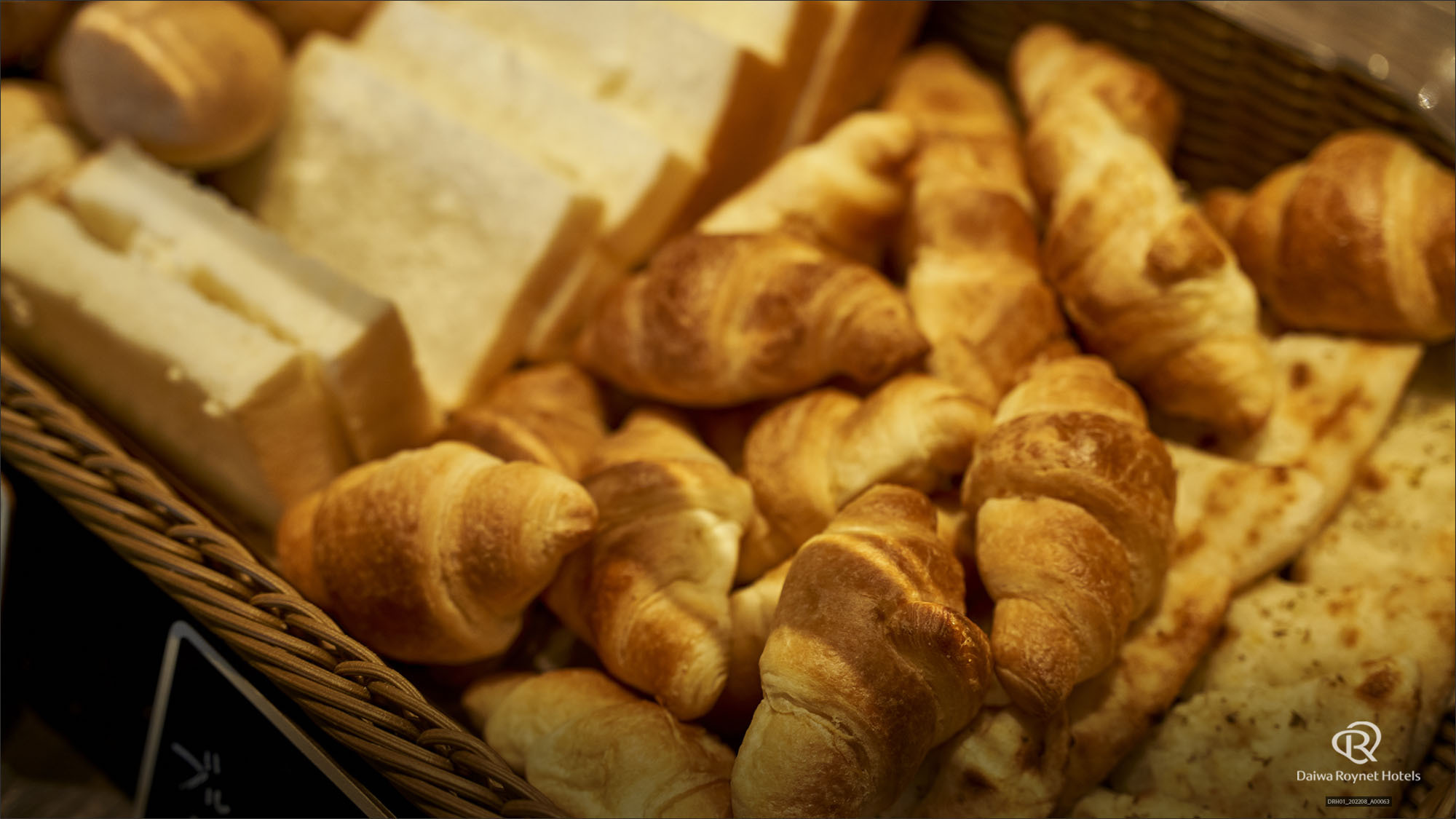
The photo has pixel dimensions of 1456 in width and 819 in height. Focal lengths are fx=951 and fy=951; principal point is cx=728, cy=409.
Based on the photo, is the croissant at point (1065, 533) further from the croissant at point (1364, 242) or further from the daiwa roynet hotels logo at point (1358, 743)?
the croissant at point (1364, 242)

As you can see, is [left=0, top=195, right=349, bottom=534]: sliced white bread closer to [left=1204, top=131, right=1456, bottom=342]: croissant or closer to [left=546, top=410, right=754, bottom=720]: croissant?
[left=546, top=410, right=754, bottom=720]: croissant

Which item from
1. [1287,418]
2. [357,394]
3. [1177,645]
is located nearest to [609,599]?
[357,394]

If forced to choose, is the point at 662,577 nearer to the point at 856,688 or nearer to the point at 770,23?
the point at 856,688

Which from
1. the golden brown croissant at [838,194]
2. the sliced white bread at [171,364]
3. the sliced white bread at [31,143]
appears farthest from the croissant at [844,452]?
the sliced white bread at [31,143]

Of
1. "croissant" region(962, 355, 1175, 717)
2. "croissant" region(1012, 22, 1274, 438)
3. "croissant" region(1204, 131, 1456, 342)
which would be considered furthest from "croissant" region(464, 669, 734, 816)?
"croissant" region(1204, 131, 1456, 342)

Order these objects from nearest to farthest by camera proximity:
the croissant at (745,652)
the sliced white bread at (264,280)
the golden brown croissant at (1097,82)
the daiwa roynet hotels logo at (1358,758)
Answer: the daiwa roynet hotels logo at (1358,758)
the croissant at (745,652)
the sliced white bread at (264,280)
the golden brown croissant at (1097,82)
